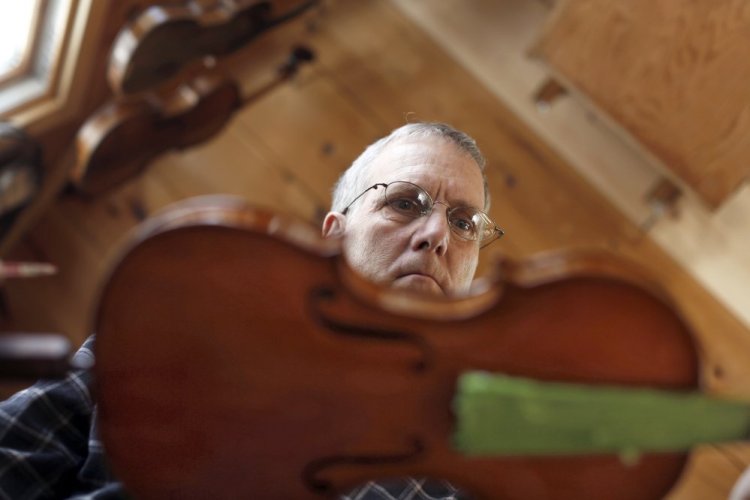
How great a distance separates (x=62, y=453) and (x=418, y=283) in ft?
1.68

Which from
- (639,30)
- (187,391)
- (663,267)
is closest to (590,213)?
(663,267)

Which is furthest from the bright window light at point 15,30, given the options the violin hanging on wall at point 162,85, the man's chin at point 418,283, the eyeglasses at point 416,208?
the man's chin at point 418,283

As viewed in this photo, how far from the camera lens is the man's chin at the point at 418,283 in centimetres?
92

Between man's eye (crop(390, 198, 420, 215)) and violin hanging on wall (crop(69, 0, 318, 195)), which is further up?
man's eye (crop(390, 198, 420, 215))

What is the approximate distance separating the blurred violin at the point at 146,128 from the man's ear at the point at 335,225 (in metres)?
0.59

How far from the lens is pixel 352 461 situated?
2.51ft

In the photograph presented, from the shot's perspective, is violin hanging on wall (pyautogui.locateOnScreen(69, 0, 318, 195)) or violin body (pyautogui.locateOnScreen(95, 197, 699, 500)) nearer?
violin body (pyautogui.locateOnScreen(95, 197, 699, 500))

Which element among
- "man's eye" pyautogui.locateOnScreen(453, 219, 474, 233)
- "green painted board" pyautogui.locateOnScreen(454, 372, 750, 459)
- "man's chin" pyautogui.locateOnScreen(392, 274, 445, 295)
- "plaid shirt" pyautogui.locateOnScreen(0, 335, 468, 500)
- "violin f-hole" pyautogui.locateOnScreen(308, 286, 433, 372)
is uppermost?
"green painted board" pyautogui.locateOnScreen(454, 372, 750, 459)

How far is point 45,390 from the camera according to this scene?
0.94 meters

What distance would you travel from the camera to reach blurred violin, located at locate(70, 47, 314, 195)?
4.67 feet

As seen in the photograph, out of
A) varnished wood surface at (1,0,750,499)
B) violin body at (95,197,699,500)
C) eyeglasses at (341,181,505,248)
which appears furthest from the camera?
varnished wood surface at (1,0,750,499)

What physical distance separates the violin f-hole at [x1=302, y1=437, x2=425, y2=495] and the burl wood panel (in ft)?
3.47

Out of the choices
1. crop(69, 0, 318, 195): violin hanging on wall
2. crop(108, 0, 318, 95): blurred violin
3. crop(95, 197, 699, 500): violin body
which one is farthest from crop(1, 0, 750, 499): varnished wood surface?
crop(95, 197, 699, 500): violin body

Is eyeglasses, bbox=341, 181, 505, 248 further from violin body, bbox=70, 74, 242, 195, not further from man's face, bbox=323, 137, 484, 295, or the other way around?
violin body, bbox=70, 74, 242, 195
